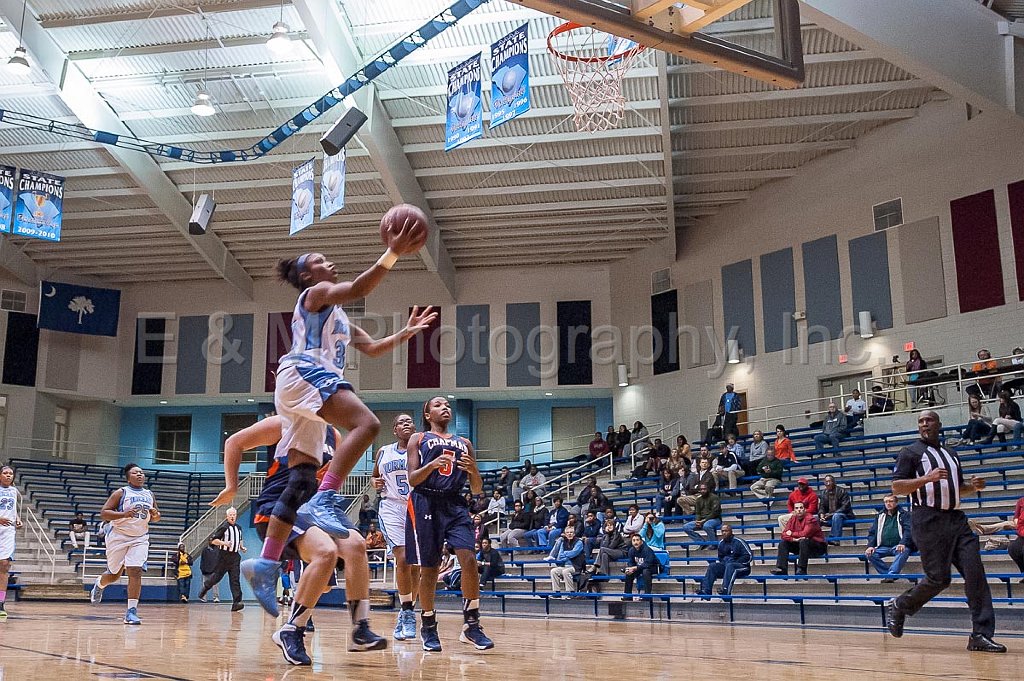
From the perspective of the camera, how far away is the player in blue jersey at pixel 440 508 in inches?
255

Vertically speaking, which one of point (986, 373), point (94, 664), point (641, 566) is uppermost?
point (986, 373)

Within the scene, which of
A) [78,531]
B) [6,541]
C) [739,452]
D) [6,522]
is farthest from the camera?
[78,531]

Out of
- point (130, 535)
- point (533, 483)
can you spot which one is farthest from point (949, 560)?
point (533, 483)

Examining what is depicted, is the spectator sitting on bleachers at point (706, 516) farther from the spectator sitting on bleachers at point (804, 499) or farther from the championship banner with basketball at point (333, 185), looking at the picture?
the championship banner with basketball at point (333, 185)

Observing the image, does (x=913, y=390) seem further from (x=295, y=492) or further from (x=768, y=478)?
(x=295, y=492)

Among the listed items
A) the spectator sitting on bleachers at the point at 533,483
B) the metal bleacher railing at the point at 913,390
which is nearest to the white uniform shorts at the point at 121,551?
the spectator sitting on bleachers at the point at 533,483

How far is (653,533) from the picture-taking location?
15.2 m

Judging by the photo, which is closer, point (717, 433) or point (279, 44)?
point (279, 44)

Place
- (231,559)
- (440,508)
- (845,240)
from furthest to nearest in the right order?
(845,240), (231,559), (440,508)

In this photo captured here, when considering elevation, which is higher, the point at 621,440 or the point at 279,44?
the point at 279,44

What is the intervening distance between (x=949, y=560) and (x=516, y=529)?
1346 centimetres

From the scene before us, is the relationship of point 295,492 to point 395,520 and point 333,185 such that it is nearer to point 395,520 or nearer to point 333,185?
point 395,520

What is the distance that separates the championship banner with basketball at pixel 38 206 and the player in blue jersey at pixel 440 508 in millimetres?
16104

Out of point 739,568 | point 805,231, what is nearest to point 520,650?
point 739,568
